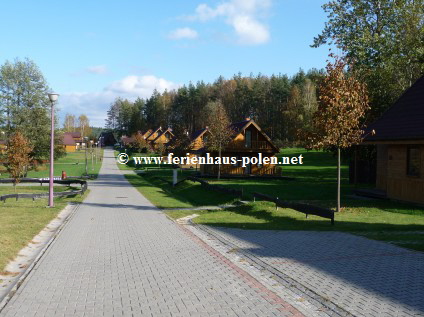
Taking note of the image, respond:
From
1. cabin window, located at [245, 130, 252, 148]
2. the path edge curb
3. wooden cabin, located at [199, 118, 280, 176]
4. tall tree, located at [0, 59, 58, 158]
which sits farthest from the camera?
tall tree, located at [0, 59, 58, 158]

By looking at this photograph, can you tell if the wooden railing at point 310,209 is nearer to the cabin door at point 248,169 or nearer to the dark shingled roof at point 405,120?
the dark shingled roof at point 405,120


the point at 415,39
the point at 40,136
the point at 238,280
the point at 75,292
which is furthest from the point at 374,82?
the point at 40,136

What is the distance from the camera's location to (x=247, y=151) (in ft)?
148

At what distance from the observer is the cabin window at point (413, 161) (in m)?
19.9

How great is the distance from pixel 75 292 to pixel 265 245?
5.68m

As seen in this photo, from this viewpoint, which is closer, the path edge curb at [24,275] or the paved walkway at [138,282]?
the paved walkway at [138,282]

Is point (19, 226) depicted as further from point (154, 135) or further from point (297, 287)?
point (154, 135)

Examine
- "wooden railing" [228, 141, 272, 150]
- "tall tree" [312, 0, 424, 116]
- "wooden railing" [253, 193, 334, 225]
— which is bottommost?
"wooden railing" [253, 193, 334, 225]

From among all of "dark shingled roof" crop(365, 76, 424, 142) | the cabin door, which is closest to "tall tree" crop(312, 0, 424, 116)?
"dark shingled roof" crop(365, 76, 424, 142)

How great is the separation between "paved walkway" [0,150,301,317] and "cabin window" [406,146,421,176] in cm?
1182

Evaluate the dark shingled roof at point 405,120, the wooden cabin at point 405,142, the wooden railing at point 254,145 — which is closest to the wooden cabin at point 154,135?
the wooden railing at point 254,145

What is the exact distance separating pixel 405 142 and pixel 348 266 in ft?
40.2

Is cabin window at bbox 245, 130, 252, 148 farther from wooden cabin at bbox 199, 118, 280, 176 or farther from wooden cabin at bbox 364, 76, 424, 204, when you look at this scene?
wooden cabin at bbox 364, 76, 424, 204

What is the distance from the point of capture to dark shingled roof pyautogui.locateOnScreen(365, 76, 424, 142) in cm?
1962
